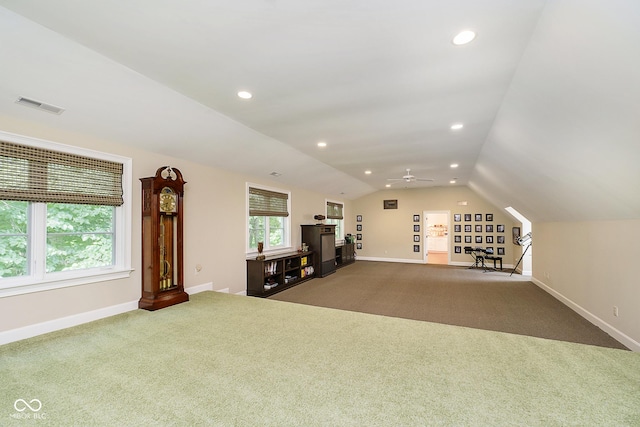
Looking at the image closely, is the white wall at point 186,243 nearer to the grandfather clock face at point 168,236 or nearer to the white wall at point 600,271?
the grandfather clock face at point 168,236

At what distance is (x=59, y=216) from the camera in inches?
121

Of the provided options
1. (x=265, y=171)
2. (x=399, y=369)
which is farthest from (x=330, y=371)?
(x=265, y=171)

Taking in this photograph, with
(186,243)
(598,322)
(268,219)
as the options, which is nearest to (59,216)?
(186,243)

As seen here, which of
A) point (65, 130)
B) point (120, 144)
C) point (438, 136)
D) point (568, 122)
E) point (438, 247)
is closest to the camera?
point (568, 122)

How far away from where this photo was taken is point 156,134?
3.55 m

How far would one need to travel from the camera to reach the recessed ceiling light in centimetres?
202

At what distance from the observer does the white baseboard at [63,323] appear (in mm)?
2666

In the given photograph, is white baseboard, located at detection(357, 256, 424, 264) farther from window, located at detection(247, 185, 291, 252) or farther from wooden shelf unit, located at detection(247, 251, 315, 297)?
window, located at detection(247, 185, 291, 252)

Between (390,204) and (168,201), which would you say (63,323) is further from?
(390,204)

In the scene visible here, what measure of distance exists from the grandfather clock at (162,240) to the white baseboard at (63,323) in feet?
0.69

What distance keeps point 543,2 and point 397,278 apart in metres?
6.59

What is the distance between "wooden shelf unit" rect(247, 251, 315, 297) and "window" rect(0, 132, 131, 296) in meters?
2.38

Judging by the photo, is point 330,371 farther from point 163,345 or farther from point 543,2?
point 543,2

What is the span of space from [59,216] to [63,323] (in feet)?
3.76
